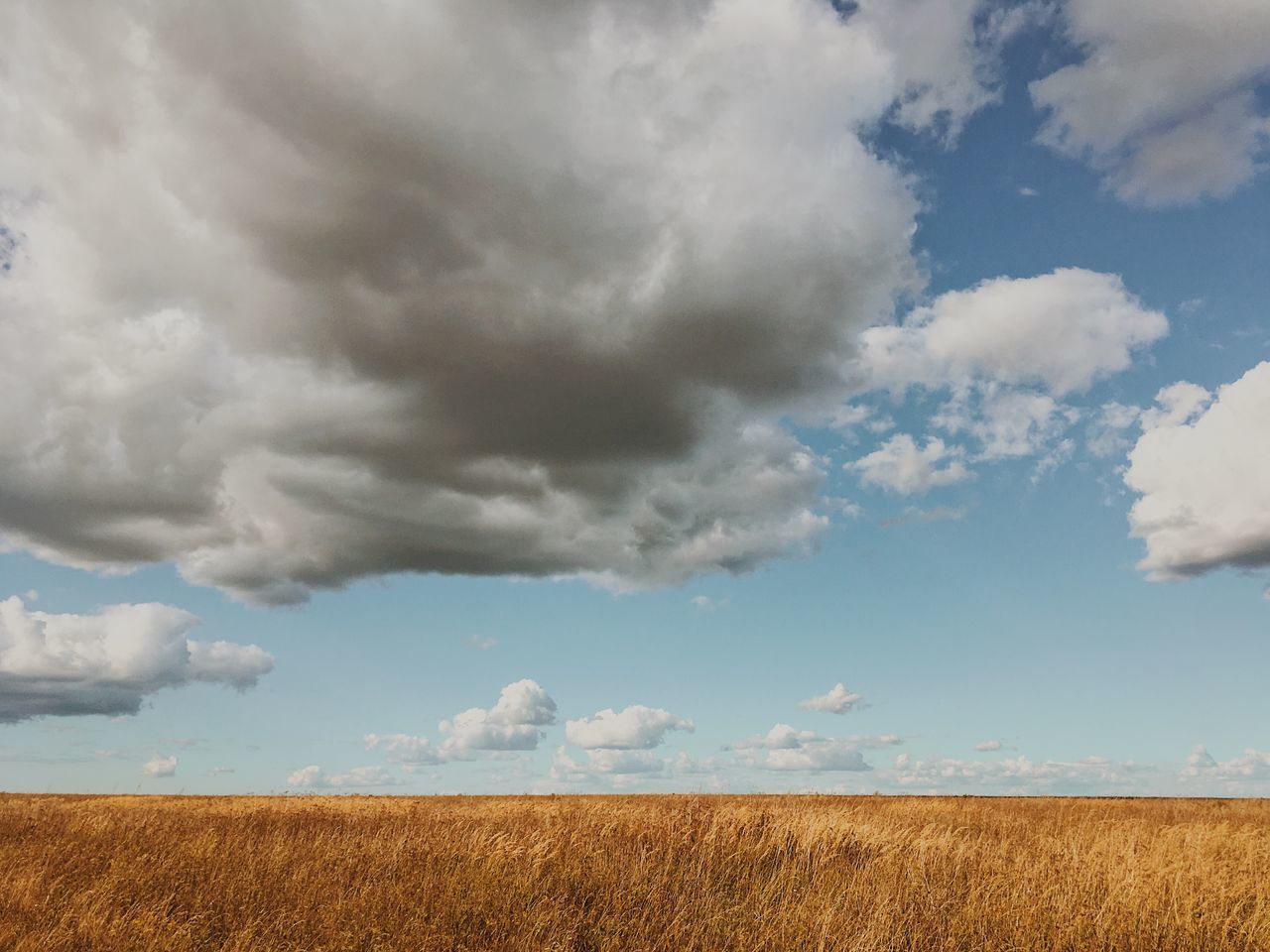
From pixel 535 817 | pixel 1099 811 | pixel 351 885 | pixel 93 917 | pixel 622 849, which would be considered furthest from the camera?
pixel 1099 811

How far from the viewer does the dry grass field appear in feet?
30.4

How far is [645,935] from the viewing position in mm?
9516

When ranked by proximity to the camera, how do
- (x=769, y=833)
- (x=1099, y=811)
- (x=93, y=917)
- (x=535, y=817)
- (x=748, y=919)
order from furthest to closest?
(x=1099, y=811)
(x=535, y=817)
(x=769, y=833)
(x=748, y=919)
(x=93, y=917)

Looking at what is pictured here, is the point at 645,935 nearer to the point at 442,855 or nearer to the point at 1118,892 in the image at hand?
the point at 442,855

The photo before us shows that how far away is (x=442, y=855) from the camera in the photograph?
1292cm

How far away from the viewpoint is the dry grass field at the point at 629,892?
9258mm

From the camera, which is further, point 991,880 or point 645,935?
point 991,880

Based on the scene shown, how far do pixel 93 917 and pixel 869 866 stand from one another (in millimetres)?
10503

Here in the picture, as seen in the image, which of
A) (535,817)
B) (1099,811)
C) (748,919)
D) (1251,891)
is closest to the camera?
Answer: (748,919)

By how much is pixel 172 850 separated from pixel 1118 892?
1485cm

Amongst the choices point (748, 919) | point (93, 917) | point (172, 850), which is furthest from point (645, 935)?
point (172, 850)

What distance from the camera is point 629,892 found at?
11023 mm

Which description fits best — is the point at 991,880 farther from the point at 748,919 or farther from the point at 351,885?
the point at 351,885

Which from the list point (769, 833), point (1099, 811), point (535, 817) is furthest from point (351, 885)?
point (1099, 811)
